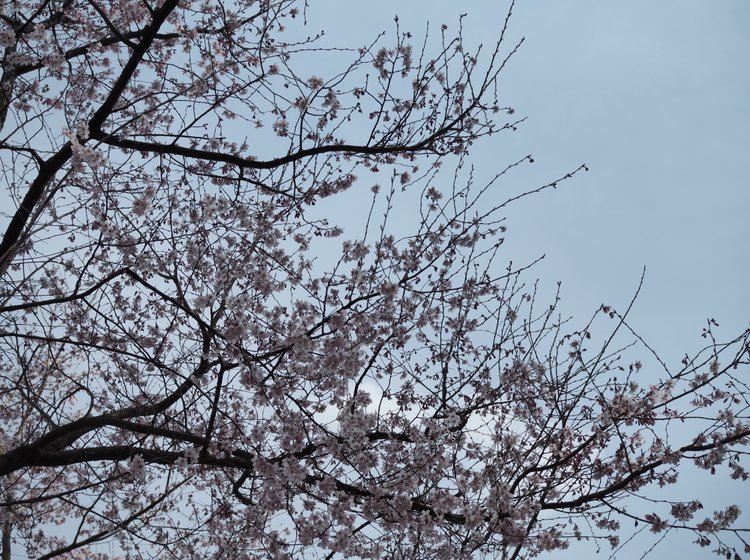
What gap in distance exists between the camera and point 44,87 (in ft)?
24.3

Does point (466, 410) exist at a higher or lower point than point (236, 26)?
lower

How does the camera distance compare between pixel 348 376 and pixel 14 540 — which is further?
pixel 14 540

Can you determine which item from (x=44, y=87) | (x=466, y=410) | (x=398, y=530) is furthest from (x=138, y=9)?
(x=398, y=530)

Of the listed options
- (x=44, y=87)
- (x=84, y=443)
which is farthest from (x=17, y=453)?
(x=44, y=87)

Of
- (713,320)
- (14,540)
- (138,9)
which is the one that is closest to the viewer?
(713,320)

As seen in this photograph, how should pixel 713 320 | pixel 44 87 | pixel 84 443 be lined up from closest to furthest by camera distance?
1. pixel 713 320
2. pixel 84 443
3. pixel 44 87

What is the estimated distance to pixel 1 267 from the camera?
4.38 meters

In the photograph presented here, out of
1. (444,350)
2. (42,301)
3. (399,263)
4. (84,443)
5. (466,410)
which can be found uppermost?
(399,263)

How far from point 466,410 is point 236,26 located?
15.2 ft

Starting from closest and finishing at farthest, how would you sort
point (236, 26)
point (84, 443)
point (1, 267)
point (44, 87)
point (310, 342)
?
point (1, 267), point (310, 342), point (84, 443), point (236, 26), point (44, 87)

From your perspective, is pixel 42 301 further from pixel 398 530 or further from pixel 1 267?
pixel 398 530

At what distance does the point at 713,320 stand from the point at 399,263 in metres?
2.76

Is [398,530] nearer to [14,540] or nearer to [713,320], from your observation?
[713,320]

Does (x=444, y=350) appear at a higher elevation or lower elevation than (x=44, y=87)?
lower
